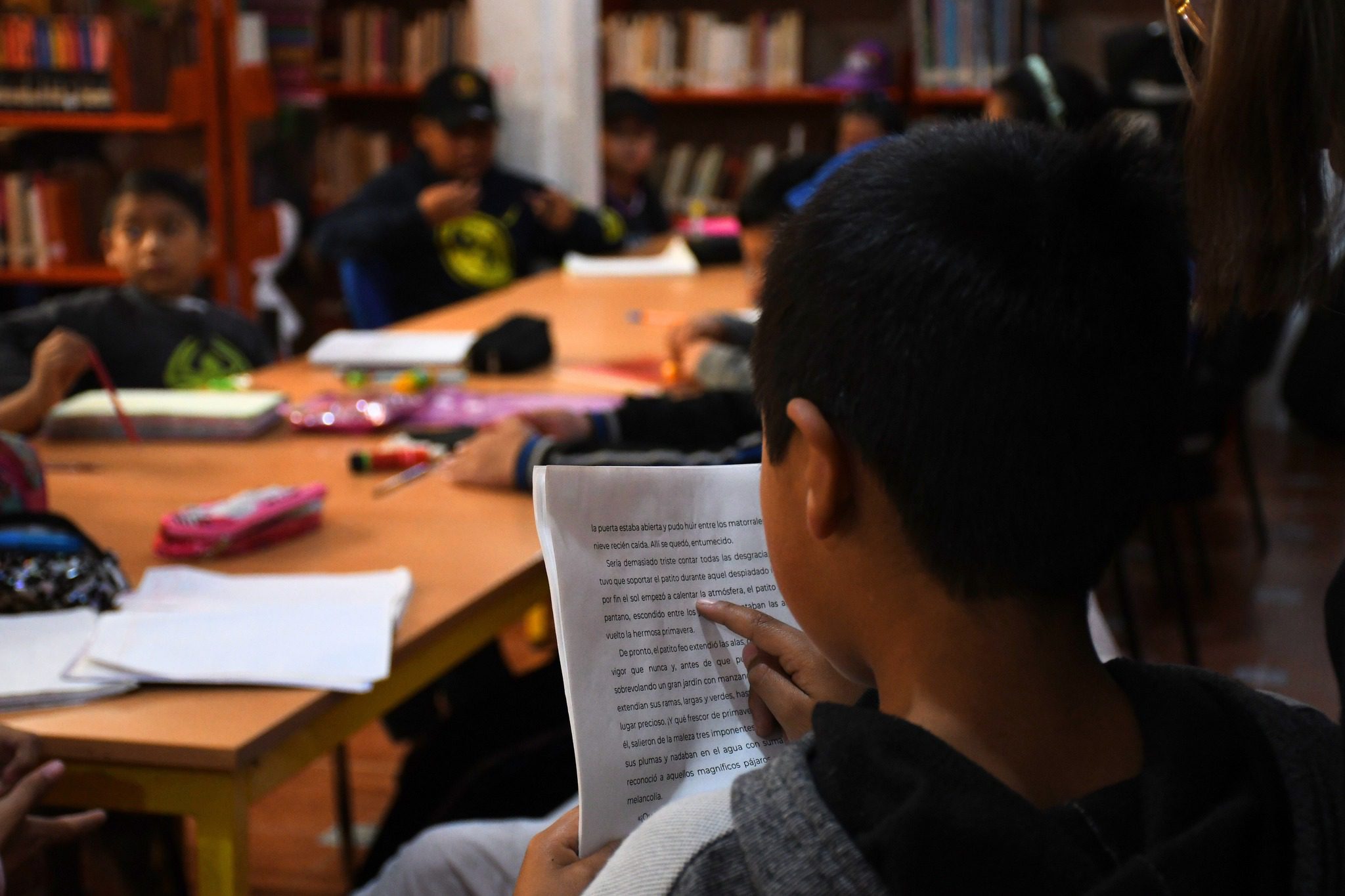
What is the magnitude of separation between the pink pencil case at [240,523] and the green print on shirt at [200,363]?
0.99m

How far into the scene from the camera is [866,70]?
5414 millimetres

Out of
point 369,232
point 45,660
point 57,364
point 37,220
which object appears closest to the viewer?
point 45,660

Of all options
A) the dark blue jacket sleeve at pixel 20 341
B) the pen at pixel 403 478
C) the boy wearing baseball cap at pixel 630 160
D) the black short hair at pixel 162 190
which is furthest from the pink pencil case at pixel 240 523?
the boy wearing baseball cap at pixel 630 160

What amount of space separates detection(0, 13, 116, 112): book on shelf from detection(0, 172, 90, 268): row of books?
227 millimetres

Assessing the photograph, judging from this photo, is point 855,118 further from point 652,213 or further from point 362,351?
point 362,351

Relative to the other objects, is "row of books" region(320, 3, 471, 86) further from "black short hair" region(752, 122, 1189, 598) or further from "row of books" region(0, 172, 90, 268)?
"black short hair" region(752, 122, 1189, 598)

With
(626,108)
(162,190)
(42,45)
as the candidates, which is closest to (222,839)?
(162,190)

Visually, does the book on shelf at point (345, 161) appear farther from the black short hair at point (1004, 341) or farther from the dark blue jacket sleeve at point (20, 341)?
the black short hair at point (1004, 341)

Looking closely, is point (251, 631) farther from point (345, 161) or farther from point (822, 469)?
point (345, 161)

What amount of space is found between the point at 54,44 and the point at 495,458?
3.20 metres

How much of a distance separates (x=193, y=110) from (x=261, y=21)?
48 cm

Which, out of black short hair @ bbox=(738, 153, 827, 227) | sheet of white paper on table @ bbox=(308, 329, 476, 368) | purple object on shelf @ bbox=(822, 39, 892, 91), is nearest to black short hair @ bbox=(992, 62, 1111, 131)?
black short hair @ bbox=(738, 153, 827, 227)

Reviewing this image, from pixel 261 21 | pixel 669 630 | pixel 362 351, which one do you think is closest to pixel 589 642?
pixel 669 630

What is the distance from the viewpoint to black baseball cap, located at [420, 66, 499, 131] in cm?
390
